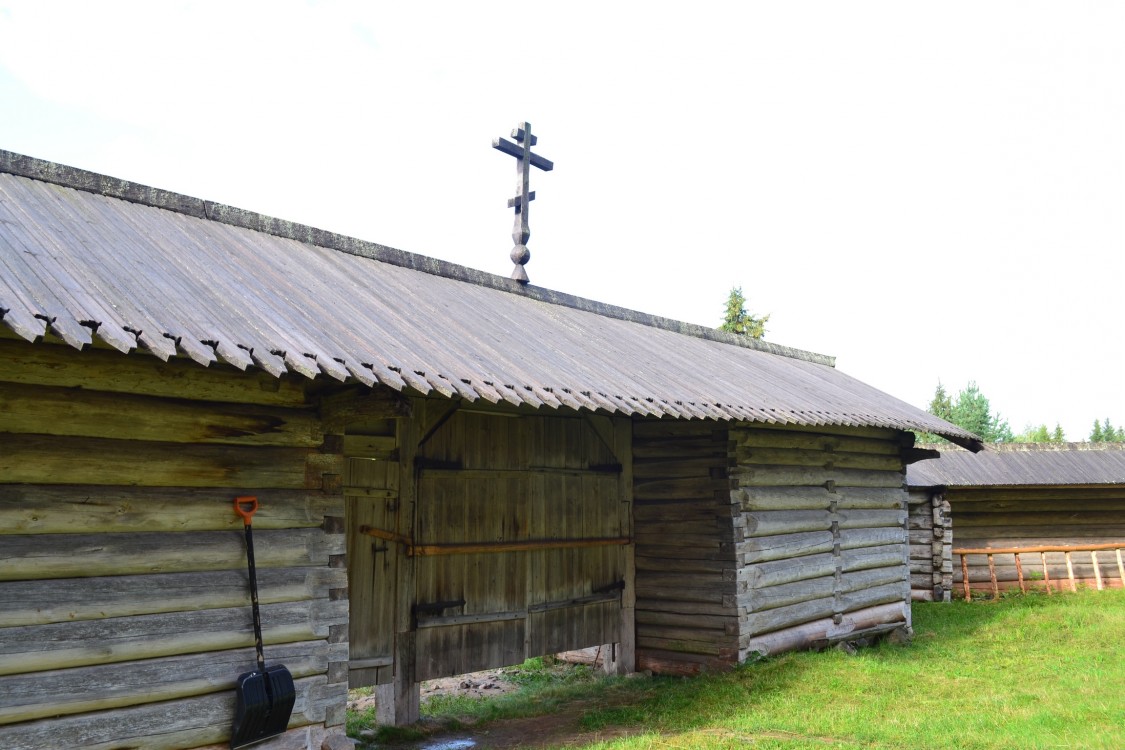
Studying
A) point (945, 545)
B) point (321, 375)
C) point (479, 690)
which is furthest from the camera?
point (945, 545)

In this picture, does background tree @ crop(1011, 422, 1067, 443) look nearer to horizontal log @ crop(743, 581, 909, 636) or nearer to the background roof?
the background roof

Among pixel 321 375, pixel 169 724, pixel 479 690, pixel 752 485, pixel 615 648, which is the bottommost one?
pixel 479 690

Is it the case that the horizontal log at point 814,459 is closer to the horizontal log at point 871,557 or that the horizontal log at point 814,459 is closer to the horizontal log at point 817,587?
the horizontal log at point 871,557

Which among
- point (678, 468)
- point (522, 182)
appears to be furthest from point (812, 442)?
point (522, 182)

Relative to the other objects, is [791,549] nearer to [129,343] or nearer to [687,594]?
[687,594]

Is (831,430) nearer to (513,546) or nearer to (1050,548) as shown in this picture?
(513,546)

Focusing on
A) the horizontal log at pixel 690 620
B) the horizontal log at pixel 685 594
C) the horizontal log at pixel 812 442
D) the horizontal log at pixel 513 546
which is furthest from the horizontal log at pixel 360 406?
the horizontal log at pixel 690 620

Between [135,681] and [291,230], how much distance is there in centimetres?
452

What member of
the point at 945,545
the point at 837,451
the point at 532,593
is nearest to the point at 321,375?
the point at 532,593

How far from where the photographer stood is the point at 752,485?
31.4 feet

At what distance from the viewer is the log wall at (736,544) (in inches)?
365

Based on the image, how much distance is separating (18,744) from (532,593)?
4736 mm

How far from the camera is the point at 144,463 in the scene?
16.4ft

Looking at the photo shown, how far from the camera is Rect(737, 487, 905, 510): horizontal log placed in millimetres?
9562
